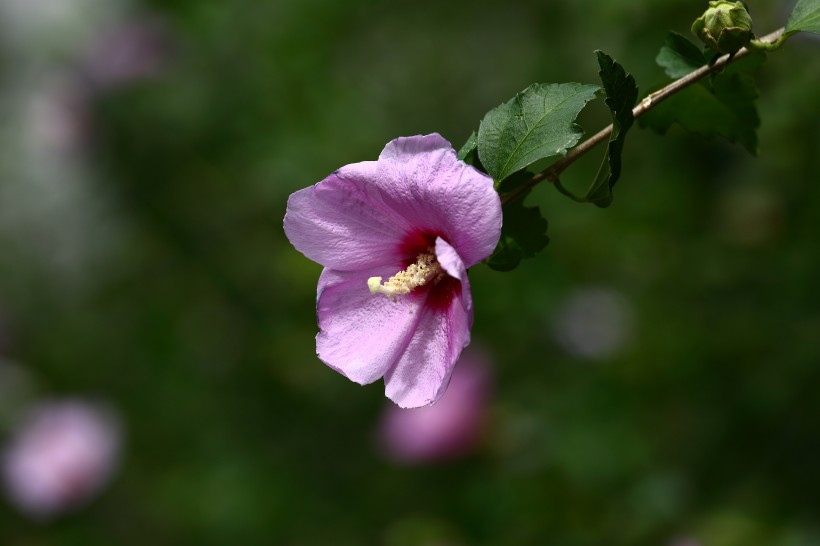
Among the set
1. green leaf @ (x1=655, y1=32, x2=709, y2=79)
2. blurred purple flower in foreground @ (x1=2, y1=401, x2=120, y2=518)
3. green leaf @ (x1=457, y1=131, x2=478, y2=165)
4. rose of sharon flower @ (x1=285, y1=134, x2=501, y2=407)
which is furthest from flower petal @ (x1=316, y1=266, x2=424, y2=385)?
blurred purple flower in foreground @ (x1=2, y1=401, x2=120, y2=518)

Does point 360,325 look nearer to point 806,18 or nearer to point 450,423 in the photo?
point 806,18

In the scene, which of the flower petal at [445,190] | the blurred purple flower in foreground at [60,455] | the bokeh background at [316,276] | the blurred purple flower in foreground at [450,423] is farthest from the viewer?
the blurred purple flower in foreground at [60,455]

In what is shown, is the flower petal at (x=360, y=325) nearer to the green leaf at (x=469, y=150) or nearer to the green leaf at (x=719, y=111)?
the green leaf at (x=469, y=150)

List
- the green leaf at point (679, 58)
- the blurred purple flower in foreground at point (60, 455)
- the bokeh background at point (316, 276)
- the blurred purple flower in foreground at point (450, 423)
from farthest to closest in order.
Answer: the blurred purple flower in foreground at point (60, 455) → the blurred purple flower in foreground at point (450, 423) → the bokeh background at point (316, 276) → the green leaf at point (679, 58)

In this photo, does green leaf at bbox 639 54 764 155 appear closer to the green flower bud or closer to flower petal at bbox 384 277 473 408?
the green flower bud

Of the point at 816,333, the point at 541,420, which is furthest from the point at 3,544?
the point at 816,333

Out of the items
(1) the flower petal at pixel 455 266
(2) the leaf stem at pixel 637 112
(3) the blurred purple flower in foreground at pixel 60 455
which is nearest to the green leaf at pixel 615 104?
(2) the leaf stem at pixel 637 112
